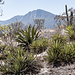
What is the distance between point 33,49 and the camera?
629 cm

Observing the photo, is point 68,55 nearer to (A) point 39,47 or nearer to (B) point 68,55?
(B) point 68,55

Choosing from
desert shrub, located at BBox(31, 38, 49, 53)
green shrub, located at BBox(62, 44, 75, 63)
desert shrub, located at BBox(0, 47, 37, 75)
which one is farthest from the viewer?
desert shrub, located at BBox(31, 38, 49, 53)

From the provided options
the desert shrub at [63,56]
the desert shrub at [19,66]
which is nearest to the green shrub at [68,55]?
the desert shrub at [63,56]

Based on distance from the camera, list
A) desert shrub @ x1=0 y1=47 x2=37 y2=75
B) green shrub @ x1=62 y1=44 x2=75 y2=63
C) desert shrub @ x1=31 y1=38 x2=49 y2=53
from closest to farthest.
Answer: desert shrub @ x1=0 y1=47 x2=37 y2=75 → green shrub @ x1=62 y1=44 x2=75 y2=63 → desert shrub @ x1=31 y1=38 x2=49 y2=53

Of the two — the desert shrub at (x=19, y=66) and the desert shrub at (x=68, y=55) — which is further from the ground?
the desert shrub at (x=68, y=55)

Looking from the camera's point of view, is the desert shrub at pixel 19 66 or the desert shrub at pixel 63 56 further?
the desert shrub at pixel 63 56

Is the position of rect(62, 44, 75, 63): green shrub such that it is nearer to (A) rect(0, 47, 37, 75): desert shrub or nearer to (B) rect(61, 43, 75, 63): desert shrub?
(B) rect(61, 43, 75, 63): desert shrub

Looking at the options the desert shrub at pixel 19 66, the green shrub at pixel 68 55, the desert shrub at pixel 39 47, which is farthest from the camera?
the desert shrub at pixel 39 47

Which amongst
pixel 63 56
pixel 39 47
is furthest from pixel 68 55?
pixel 39 47

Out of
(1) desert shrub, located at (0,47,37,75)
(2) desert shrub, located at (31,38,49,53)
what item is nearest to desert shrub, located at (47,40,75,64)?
(1) desert shrub, located at (0,47,37,75)

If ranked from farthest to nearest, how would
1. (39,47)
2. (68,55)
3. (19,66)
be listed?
(39,47) → (68,55) → (19,66)

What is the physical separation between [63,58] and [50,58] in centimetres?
48

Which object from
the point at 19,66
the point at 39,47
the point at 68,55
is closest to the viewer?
the point at 19,66

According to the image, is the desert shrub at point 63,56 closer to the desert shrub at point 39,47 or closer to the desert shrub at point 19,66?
the desert shrub at point 19,66
